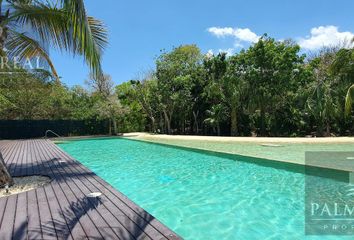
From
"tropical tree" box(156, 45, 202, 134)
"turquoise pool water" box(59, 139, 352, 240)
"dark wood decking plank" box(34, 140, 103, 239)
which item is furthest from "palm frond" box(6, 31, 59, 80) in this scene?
"tropical tree" box(156, 45, 202, 134)

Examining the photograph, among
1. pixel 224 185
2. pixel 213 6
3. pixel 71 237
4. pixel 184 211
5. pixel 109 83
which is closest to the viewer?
pixel 71 237

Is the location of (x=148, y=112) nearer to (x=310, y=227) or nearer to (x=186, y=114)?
(x=186, y=114)

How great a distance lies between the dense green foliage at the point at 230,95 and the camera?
1675cm

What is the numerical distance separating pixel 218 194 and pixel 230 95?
13.4 meters

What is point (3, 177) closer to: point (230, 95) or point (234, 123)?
point (230, 95)

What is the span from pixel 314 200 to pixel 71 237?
409cm

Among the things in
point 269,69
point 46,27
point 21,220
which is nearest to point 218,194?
point 21,220

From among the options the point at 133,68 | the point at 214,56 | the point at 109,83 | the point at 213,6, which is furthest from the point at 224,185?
the point at 109,83

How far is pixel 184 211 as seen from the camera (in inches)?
180

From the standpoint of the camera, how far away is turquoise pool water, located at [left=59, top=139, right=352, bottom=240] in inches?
153

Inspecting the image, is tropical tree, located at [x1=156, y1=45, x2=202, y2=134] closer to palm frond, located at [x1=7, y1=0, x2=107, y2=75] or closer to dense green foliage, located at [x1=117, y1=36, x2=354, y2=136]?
dense green foliage, located at [x1=117, y1=36, x2=354, y2=136]

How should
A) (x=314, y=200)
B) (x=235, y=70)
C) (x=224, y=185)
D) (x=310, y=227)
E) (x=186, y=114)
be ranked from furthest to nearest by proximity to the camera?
1. (x=186, y=114)
2. (x=235, y=70)
3. (x=224, y=185)
4. (x=314, y=200)
5. (x=310, y=227)

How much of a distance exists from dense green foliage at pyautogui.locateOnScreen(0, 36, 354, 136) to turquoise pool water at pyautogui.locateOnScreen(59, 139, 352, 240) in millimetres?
8710

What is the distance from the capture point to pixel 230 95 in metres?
18.2
